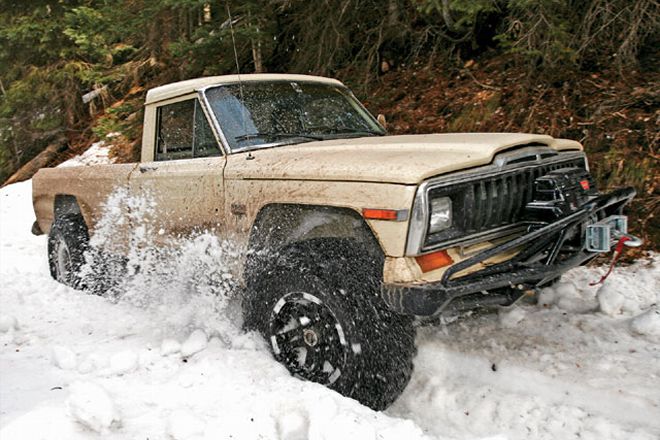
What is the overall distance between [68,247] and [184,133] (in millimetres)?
2112

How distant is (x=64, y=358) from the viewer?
3676 mm

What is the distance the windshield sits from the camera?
4.00m

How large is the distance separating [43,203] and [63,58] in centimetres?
805

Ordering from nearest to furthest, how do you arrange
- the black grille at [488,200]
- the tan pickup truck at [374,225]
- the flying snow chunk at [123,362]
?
the tan pickup truck at [374,225] → the black grille at [488,200] → the flying snow chunk at [123,362]

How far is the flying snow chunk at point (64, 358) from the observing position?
3627 millimetres

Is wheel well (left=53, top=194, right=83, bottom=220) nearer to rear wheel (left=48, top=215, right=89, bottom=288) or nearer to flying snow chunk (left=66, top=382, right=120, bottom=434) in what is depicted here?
rear wheel (left=48, top=215, right=89, bottom=288)

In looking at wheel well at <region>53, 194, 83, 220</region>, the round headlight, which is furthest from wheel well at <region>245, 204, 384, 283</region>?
wheel well at <region>53, 194, 83, 220</region>

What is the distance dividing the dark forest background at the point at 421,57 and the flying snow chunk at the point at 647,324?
4.76 feet

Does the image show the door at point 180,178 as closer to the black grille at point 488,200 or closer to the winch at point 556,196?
the black grille at point 488,200

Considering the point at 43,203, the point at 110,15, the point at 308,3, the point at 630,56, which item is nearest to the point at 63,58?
the point at 110,15

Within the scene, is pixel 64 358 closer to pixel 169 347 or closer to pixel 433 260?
pixel 169 347

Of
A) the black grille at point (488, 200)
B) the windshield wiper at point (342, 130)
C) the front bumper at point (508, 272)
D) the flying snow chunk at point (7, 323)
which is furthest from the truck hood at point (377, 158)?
the flying snow chunk at point (7, 323)

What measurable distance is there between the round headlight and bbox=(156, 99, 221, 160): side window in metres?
1.76

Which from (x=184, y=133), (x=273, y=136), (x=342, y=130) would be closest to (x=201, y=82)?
(x=184, y=133)
